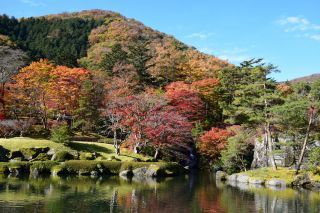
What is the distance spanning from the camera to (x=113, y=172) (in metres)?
40.3

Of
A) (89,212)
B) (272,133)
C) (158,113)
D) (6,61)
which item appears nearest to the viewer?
(89,212)

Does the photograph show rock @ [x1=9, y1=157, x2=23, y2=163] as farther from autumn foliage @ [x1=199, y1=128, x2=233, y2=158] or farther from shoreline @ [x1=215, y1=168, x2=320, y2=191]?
shoreline @ [x1=215, y1=168, x2=320, y2=191]

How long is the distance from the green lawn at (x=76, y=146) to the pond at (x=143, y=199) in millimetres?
11689

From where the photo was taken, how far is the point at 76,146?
44.1 m

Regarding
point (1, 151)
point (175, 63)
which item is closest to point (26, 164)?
point (1, 151)

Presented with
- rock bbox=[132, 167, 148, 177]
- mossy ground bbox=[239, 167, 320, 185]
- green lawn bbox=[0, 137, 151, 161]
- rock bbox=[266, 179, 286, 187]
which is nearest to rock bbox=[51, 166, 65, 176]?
green lawn bbox=[0, 137, 151, 161]

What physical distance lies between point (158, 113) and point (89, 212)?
27320mm

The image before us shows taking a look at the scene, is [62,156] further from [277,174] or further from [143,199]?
[277,174]

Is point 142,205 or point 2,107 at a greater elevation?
point 2,107

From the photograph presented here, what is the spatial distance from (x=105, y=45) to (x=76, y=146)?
1698 inches

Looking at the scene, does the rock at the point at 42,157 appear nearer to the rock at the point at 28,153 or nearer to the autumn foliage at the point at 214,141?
→ the rock at the point at 28,153

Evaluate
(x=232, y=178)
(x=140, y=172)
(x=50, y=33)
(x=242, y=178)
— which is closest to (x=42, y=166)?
(x=140, y=172)

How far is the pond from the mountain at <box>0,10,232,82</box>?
111ft

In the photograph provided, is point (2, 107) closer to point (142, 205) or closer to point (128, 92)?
point (128, 92)
